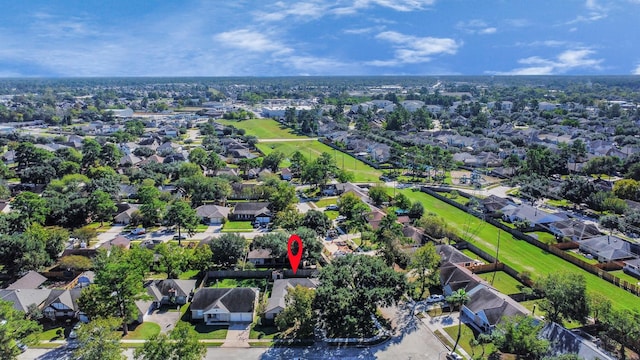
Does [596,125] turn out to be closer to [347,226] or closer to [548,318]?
[347,226]

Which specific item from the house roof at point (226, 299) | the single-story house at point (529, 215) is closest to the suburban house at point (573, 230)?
the single-story house at point (529, 215)

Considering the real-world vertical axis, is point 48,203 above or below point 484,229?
above

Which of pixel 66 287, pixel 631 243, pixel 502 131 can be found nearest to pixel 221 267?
pixel 66 287

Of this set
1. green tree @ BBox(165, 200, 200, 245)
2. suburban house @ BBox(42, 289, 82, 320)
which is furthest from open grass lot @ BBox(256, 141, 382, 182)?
suburban house @ BBox(42, 289, 82, 320)

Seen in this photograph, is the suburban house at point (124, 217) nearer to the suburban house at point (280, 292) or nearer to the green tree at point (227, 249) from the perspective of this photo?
the green tree at point (227, 249)

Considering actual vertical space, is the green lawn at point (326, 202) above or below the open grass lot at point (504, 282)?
above

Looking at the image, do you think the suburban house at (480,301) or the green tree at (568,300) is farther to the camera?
the suburban house at (480,301)
